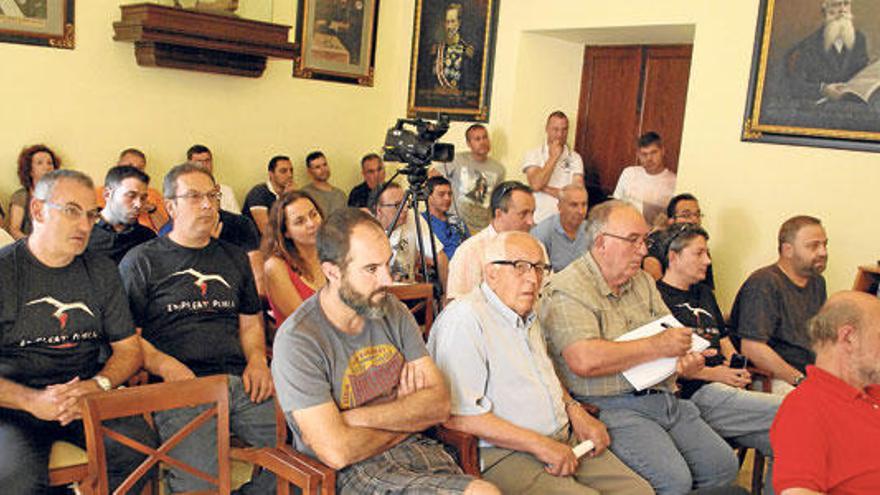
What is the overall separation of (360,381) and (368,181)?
4.65 m

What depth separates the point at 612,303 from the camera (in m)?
2.78

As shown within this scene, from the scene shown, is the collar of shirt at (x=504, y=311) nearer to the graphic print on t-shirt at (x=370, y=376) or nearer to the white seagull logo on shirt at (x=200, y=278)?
the graphic print on t-shirt at (x=370, y=376)

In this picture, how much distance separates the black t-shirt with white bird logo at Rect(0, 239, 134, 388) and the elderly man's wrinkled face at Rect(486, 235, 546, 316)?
3.71 ft

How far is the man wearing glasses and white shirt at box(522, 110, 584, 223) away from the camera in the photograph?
231 inches

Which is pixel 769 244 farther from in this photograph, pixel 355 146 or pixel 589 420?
pixel 355 146

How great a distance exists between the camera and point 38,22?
5031 mm

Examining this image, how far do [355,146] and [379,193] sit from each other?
2.23 metres

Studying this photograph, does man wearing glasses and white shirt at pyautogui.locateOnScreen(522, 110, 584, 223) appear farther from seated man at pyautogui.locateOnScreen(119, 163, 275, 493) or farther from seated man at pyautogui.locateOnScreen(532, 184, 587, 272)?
seated man at pyautogui.locateOnScreen(119, 163, 275, 493)

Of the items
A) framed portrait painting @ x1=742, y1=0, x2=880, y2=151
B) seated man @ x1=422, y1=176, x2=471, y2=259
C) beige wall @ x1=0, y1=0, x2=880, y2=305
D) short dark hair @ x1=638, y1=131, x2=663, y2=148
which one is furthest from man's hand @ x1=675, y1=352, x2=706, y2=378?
short dark hair @ x1=638, y1=131, x2=663, y2=148

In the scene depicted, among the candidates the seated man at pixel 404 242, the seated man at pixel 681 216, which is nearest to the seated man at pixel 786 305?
the seated man at pixel 681 216

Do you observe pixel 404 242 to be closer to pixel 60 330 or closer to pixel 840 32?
pixel 60 330

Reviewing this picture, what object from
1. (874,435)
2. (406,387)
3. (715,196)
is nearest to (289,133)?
(715,196)

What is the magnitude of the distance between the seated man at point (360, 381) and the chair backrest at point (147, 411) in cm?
18

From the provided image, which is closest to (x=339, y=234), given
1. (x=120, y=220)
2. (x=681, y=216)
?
(x=120, y=220)
